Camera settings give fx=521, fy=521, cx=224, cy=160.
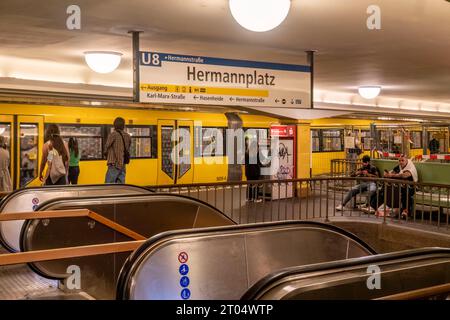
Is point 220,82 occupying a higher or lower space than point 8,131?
higher

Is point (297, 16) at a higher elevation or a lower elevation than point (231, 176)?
higher

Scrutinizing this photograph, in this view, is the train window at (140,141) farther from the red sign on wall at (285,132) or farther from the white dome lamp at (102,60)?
the white dome lamp at (102,60)

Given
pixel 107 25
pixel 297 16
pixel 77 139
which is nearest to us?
pixel 297 16

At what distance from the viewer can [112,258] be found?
6.56 metres

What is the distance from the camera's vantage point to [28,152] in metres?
11.8

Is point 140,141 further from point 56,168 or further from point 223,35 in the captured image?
point 223,35

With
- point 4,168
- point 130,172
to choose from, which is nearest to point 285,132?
point 130,172

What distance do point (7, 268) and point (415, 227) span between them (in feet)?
22.7

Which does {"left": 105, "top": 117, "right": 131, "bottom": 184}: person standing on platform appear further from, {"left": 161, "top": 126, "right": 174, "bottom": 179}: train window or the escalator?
{"left": 161, "top": 126, "right": 174, "bottom": 179}: train window

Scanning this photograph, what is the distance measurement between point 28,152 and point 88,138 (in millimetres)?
1630

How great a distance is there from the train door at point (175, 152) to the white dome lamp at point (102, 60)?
20.3 ft
